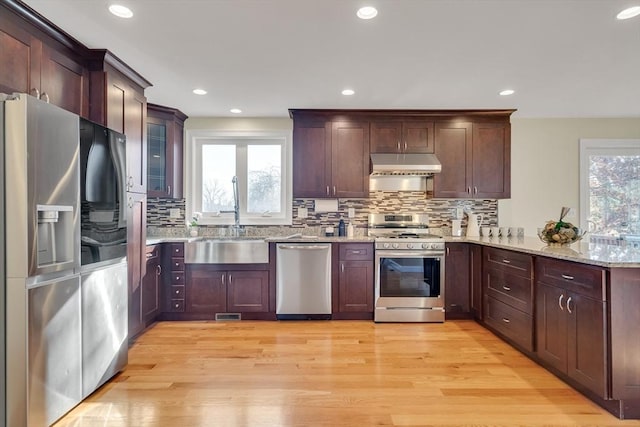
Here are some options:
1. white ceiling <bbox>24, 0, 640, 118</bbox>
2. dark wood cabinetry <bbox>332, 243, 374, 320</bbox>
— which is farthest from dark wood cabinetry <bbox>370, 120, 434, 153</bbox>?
dark wood cabinetry <bbox>332, 243, 374, 320</bbox>

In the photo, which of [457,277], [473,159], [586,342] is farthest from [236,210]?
[586,342]

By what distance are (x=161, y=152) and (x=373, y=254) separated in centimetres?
273

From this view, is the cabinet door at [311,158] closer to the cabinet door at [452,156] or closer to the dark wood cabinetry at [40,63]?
the cabinet door at [452,156]

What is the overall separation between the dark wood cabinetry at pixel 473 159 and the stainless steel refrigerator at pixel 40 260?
3.53m

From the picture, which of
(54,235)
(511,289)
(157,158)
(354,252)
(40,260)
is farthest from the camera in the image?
(157,158)

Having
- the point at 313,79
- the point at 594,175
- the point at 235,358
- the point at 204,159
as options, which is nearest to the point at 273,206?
the point at 204,159

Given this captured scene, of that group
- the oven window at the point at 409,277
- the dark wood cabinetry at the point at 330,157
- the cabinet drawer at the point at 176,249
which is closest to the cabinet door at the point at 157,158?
the cabinet drawer at the point at 176,249

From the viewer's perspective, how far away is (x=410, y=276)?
11.9 ft

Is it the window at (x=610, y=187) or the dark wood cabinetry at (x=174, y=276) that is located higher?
the window at (x=610, y=187)

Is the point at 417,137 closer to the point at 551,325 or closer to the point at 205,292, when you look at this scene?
the point at 551,325

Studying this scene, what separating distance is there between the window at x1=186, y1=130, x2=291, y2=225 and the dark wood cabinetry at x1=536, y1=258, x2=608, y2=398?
2.79 m

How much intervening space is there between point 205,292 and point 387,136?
2748 millimetres

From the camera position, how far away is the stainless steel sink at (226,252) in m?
3.63

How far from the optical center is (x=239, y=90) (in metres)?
3.28
